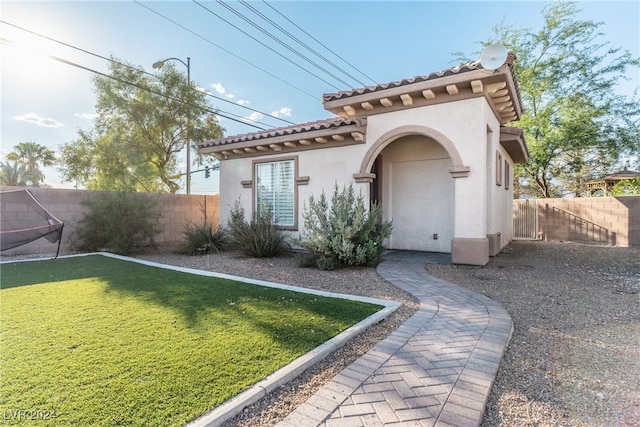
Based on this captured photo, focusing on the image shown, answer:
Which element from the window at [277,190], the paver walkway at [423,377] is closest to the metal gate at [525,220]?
the window at [277,190]

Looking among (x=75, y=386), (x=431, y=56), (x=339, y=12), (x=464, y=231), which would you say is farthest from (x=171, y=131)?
(x=75, y=386)

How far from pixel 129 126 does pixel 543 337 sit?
21.1 meters

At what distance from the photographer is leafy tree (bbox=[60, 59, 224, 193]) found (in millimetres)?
17938

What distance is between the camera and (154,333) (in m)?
3.70

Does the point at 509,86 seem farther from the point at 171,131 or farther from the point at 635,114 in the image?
the point at 171,131

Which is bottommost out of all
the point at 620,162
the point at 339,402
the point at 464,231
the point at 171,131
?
the point at 339,402

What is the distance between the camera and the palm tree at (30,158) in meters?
30.4

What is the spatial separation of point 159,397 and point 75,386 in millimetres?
746

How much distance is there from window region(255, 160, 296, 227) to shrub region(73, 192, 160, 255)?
13.1 ft

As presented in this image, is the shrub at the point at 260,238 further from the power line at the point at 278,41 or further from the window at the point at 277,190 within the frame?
the power line at the point at 278,41

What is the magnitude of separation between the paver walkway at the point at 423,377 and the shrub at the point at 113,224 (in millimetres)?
9764

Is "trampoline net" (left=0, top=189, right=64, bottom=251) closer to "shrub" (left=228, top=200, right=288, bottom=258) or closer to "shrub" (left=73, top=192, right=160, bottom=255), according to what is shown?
"shrub" (left=73, top=192, right=160, bottom=255)

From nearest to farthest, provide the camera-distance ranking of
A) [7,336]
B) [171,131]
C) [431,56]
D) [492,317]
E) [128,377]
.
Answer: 1. [128,377]
2. [7,336]
3. [492,317]
4. [431,56]
5. [171,131]

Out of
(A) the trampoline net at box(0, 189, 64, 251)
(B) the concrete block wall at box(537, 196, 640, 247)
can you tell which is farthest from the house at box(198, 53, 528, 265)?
(A) the trampoline net at box(0, 189, 64, 251)
